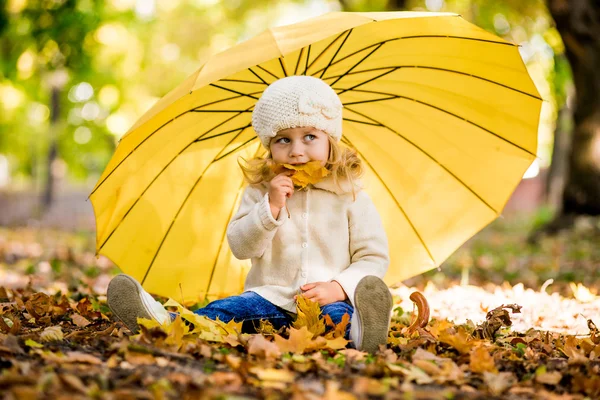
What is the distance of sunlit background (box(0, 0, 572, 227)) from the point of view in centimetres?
1078

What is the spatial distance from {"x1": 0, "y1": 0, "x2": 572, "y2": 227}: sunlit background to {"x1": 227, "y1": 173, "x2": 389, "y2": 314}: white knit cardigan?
757 centimetres

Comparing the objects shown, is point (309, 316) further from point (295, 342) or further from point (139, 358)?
point (139, 358)

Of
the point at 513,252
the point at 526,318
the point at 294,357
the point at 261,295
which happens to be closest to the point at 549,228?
the point at 513,252

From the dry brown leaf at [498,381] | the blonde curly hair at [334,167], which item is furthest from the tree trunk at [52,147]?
the dry brown leaf at [498,381]

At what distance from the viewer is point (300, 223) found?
10.7 feet

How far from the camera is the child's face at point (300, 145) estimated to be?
3152 millimetres

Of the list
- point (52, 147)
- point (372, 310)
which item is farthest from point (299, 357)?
point (52, 147)

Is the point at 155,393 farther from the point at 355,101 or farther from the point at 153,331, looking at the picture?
the point at 355,101

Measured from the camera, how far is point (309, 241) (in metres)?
3.23

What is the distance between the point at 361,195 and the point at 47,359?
1813 millimetres

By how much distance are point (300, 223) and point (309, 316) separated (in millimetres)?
547

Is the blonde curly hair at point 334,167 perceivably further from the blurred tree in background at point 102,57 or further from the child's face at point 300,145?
the blurred tree in background at point 102,57

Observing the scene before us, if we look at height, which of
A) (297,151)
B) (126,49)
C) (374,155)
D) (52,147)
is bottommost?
(297,151)

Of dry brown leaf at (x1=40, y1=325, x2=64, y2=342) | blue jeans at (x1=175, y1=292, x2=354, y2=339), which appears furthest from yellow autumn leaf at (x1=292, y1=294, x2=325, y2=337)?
dry brown leaf at (x1=40, y1=325, x2=64, y2=342)
